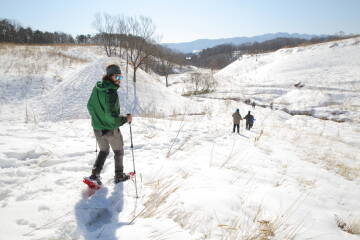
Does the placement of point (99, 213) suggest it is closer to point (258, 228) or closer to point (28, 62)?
point (258, 228)

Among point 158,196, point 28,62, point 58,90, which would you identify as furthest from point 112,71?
point 28,62

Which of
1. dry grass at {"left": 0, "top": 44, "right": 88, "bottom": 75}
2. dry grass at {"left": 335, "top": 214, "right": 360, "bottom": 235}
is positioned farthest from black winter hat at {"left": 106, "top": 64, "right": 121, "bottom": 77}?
A: dry grass at {"left": 0, "top": 44, "right": 88, "bottom": 75}

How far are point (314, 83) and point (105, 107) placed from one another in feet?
144

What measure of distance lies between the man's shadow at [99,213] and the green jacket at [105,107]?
1.09 m

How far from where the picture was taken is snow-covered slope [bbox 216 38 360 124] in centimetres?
2747

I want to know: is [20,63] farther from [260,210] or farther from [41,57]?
[260,210]

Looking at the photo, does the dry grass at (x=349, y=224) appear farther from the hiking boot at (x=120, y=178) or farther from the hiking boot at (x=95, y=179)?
the hiking boot at (x=95, y=179)

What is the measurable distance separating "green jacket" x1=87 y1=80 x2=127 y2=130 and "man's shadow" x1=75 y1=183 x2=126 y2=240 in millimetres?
1090

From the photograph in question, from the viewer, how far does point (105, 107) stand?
325 centimetres

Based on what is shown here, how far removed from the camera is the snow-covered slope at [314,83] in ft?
90.1

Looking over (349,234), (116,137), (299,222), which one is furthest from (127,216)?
(349,234)

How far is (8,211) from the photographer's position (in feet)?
8.57

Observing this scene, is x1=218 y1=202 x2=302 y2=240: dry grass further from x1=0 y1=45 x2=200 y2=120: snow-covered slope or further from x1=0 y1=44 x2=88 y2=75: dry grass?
x1=0 y1=44 x2=88 y2=75: dry grass

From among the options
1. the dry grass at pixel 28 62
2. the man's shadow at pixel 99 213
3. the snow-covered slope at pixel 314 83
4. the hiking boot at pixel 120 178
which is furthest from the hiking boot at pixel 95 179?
the snow-covered slope at pixel 314 83
